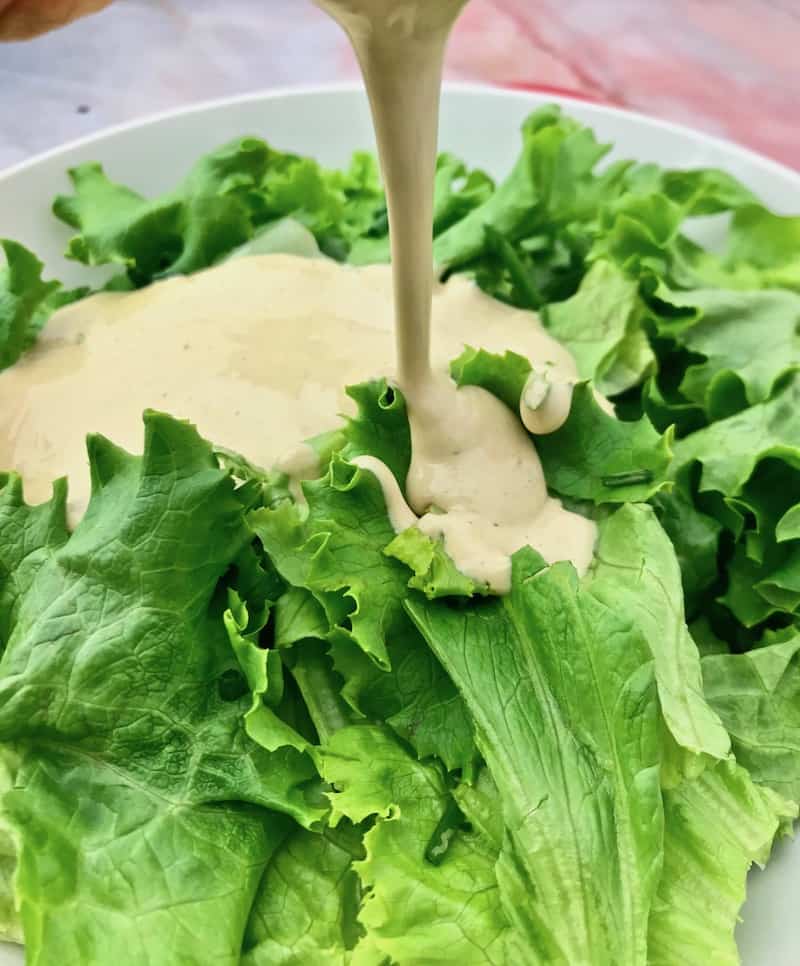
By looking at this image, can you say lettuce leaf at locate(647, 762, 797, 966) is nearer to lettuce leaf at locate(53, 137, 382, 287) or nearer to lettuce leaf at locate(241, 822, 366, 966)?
lettuce leaf at locate(241, 822, 366, 966)

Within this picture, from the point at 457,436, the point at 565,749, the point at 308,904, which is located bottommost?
the point at 308,904

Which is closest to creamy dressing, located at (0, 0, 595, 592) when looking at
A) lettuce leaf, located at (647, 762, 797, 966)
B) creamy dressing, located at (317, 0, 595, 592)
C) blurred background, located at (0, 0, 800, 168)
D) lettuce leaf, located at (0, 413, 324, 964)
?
creamy dressing, located at (317, 0, 595, 592)

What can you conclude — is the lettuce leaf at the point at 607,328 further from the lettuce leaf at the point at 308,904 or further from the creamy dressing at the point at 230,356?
the lettuce leaf at the point at 308,904

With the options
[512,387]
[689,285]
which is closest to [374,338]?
[512,387]

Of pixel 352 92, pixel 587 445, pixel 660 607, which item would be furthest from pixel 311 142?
pixel 660 607

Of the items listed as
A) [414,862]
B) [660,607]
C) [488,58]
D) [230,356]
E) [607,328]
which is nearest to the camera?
[414,862]

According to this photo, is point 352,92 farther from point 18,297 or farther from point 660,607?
point 660,607

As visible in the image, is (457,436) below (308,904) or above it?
above
